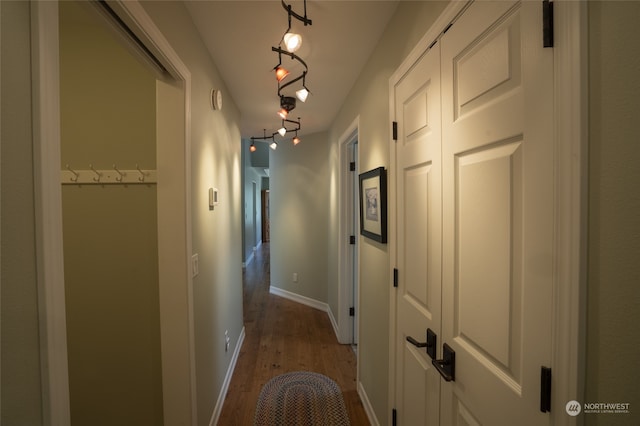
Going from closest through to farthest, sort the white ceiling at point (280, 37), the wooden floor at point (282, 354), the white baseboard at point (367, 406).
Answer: the white ceiling at point (280, 37) → the white baseboard at point (367, 406) → the wooden floor at point (282, 354)

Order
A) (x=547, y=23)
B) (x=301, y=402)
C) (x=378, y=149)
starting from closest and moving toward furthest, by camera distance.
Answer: (x=547, y=23) → (x=378, y=149) → (x=301, y=402)

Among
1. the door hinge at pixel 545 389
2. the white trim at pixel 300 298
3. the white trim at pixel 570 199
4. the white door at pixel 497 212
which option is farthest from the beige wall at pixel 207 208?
the white trim at pixel 300 298

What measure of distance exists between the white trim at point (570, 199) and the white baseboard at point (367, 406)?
1683 mm

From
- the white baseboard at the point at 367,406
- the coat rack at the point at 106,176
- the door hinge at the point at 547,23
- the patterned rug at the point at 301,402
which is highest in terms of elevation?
the door hinge at the point at 547,23

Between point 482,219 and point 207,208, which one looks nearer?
point 482,219

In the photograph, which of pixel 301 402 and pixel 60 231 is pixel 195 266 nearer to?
pixel 60 231

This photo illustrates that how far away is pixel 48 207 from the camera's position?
643mm

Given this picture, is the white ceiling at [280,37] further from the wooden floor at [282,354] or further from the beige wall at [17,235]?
the wooden floor at [282,354]

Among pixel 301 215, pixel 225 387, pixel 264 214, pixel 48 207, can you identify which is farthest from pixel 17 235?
pixel 264 214

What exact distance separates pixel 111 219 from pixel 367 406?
2.23m

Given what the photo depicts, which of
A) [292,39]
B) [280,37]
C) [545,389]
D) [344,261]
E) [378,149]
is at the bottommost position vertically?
[344,261]

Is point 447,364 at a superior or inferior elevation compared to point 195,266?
inferior

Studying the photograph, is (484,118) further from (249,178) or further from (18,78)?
(249,178)

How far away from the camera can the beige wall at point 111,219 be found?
63.4 inches
